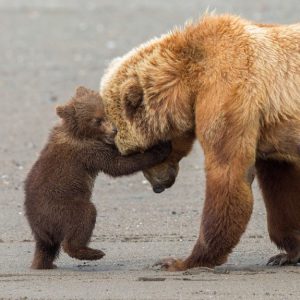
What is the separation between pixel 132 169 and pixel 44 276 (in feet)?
3.64

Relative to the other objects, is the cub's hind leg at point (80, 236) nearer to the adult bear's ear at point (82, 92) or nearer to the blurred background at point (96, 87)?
the blurred background at point (96, 87)

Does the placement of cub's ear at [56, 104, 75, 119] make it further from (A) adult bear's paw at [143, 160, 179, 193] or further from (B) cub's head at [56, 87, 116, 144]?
(A) adult bear's paw at [143, 160, 179, 193]

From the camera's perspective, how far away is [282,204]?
359 inches

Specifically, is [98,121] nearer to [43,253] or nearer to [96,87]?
[43,253]

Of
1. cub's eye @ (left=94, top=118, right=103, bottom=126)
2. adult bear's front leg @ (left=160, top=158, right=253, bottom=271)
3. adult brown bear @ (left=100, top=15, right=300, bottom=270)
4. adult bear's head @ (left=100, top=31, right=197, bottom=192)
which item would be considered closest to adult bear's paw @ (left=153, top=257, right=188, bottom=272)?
adult brown bear @ (left=100, top=15, right=300, bottom=270)

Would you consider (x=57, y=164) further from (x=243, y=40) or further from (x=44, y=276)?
(x=243, y=40)

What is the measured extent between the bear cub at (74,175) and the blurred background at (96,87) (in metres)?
0.34

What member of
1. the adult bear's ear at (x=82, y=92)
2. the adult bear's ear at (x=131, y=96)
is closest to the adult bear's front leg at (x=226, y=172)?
the adult bear's ear at (x=131, y=96)

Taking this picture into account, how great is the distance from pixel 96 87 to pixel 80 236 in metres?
9.14

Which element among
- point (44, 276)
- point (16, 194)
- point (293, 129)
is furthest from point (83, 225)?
point (16, 194)

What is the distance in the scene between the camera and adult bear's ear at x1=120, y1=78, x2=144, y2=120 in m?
8.77

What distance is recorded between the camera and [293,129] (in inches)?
331

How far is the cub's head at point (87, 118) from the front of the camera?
9039mm

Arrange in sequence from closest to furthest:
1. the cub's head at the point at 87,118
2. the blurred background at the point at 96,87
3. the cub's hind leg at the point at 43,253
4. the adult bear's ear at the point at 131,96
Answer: the adult bear's ear at the point at 131,96 → the cub's hind leg at the point at 43,253 → the cub's head at the point at 87,118 → the blurred background at the point at 96,87
